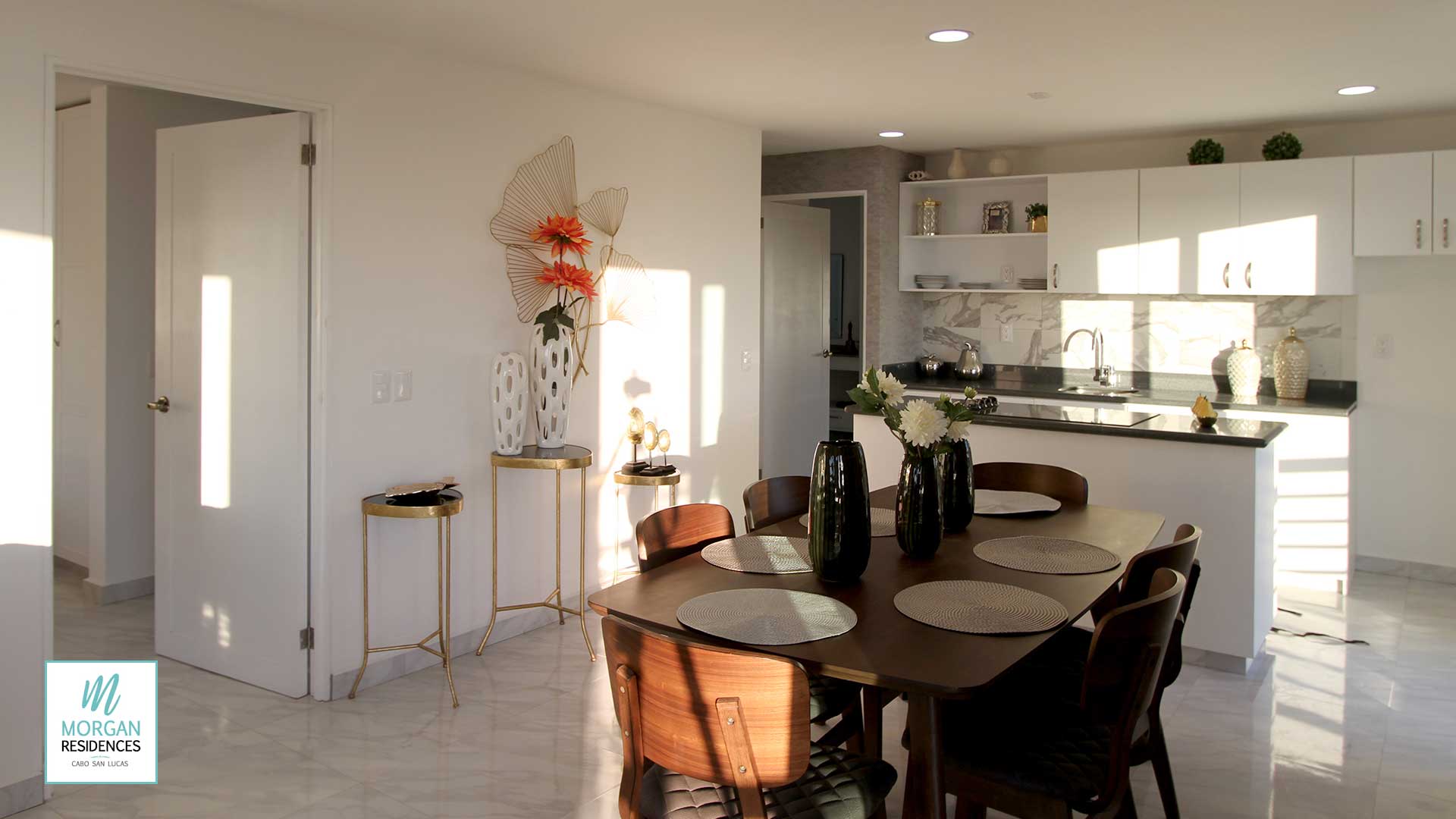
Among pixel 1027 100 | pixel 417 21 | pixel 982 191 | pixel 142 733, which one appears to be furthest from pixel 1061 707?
pixel 982 191

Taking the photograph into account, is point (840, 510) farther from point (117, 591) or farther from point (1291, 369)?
point (1291, 369)

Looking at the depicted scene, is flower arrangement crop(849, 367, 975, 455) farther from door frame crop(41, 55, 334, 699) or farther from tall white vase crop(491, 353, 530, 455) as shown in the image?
door frame crop(41, 55, 334, 699)

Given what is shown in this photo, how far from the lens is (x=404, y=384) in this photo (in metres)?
3.95

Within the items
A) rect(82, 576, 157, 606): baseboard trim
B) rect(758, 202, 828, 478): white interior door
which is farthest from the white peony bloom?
rect(82, 576, 157, 606): baseboard trim

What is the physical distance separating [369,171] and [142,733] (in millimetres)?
2019

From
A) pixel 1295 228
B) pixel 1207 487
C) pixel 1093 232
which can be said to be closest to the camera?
pixel 1207 487

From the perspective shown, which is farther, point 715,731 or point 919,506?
point 919,506

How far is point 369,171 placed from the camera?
12.3 feet

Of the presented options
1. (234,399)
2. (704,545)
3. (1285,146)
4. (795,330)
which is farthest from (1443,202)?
(234,399)

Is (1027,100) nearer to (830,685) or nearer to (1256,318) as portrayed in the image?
(1256,318)

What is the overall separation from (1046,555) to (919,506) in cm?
37

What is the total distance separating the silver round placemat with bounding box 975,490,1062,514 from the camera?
3.24 metres

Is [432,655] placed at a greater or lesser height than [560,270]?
lesser

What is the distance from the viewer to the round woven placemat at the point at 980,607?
212 cm
